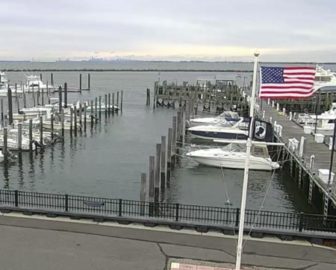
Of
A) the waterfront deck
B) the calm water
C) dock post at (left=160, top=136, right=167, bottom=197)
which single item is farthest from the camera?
dock post at (left=160, top=136, right=167, bottom=197)

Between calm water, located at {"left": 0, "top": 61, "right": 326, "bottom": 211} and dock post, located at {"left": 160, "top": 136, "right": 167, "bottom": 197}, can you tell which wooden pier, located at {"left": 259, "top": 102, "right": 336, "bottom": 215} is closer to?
calm water, located at {"left": 0, "top": 61, "right": 326, "bottom": 211}

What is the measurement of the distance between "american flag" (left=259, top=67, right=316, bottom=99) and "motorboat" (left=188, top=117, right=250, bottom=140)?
3739 centimetres

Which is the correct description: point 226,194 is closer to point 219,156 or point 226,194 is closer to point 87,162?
point 219,156

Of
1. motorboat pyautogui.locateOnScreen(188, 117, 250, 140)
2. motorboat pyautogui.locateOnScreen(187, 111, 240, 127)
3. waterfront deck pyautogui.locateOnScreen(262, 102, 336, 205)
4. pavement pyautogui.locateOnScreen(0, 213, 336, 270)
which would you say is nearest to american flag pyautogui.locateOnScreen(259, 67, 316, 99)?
pavement pyautogui.locateOnScreen(0, 213, 336, 270)

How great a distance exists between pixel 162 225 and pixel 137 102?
86770mm

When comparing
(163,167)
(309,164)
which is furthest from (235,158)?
(309,164)

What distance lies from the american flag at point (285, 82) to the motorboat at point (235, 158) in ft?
83.7

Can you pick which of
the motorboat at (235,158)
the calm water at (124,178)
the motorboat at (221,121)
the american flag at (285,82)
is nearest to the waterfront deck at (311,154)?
the calm water at (124,178)

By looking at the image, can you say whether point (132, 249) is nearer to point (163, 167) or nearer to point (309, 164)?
point (163, 167)

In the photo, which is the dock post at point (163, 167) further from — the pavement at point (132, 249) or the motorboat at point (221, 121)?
the motorboat at point (221, 121)

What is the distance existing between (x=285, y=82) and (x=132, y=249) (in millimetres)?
6666

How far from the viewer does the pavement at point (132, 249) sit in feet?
42.2

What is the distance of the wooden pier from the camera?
2568cm

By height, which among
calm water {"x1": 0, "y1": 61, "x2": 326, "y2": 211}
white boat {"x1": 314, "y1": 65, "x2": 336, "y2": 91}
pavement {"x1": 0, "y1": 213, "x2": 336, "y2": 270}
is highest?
white boat {"x1": 314, "y1": 65, "x2": 336, "y2": 91}
